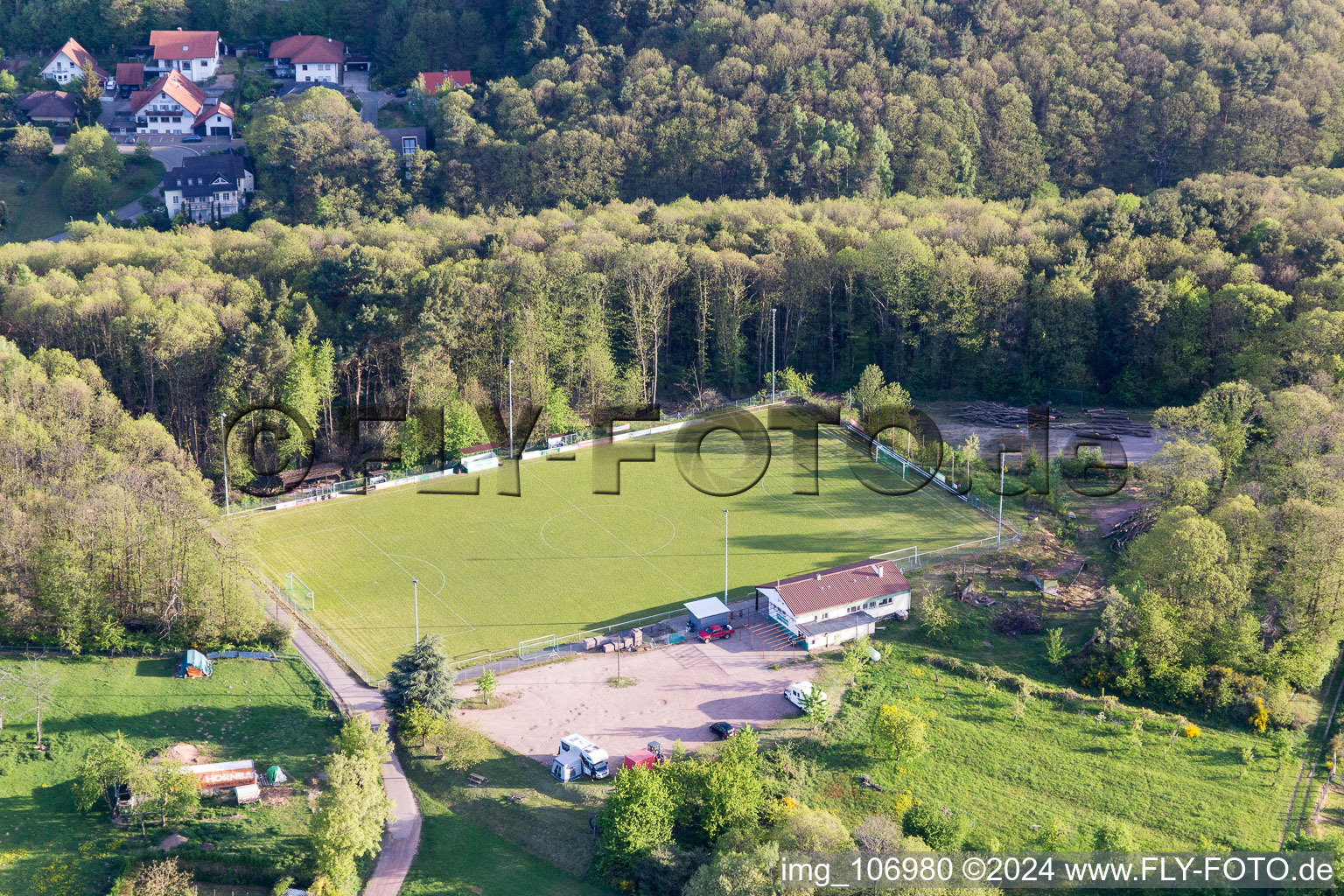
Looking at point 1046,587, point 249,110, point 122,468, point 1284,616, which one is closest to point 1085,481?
point 1046,587

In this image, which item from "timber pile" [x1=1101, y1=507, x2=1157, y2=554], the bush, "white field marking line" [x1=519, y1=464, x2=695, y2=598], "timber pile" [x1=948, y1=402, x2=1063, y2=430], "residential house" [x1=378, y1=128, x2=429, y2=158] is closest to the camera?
the bush

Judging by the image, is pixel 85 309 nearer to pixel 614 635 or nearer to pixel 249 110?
pixel 614 635

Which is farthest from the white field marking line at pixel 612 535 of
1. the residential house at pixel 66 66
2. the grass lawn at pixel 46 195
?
the residential house at pixel 66 66

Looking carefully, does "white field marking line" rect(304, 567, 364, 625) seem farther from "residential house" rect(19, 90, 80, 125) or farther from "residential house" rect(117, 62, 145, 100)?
"residential house" rect(117, 62, 145, 100)

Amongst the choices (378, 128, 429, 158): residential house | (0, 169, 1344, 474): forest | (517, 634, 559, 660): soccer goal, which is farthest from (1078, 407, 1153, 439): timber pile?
(378, 128, 429, 158): residential house

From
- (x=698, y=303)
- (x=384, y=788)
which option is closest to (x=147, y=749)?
(x=384, y=788)

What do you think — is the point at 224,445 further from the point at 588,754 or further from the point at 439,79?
the point at 439,79
